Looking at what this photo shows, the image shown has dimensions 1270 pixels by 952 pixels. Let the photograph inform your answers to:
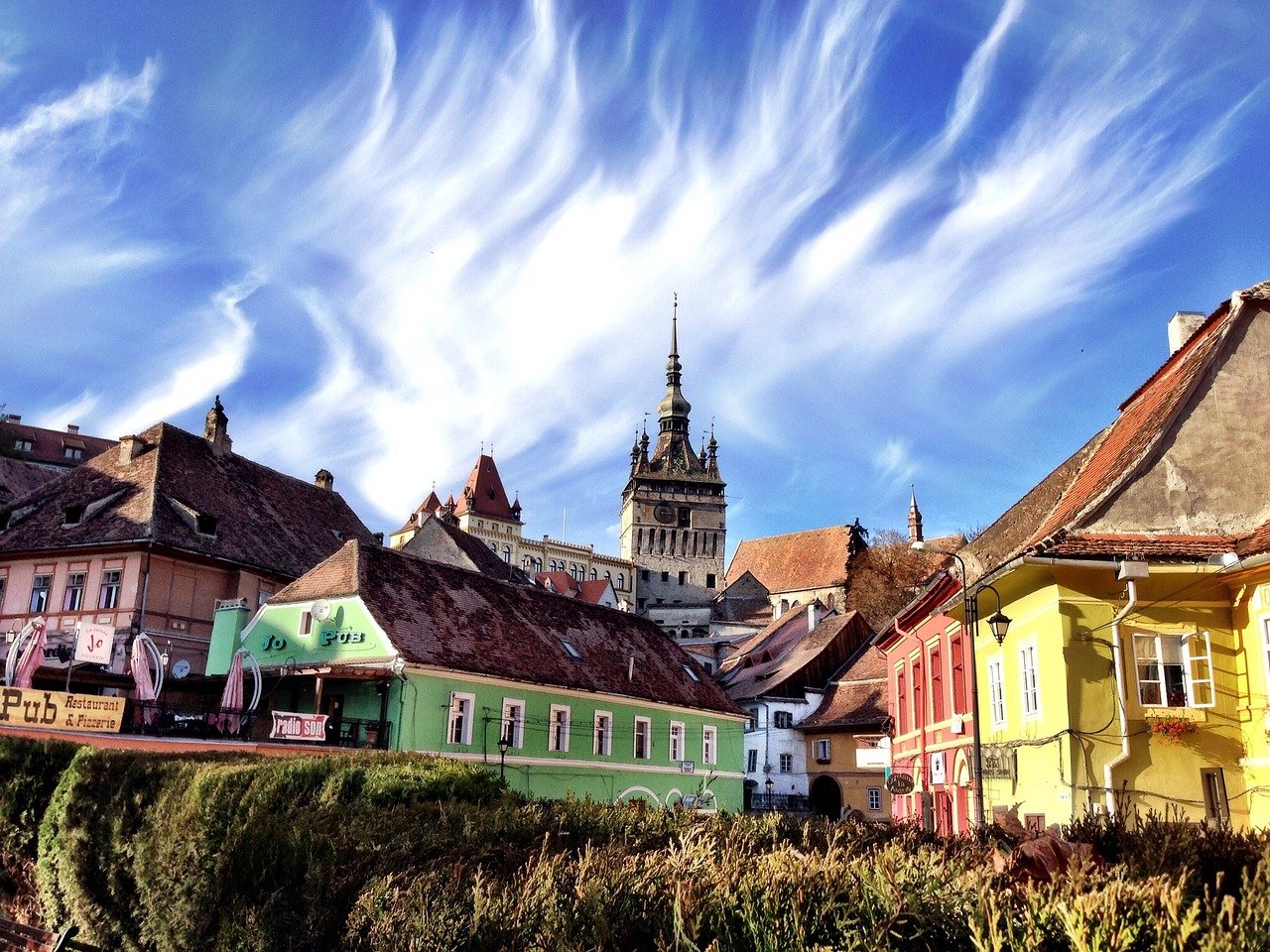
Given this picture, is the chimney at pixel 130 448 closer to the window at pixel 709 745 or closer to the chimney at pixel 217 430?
the chimney at pixel 217 430

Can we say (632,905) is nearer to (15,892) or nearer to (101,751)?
(101,751)

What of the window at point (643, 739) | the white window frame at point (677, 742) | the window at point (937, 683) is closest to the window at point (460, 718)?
the window at point (643, 739)

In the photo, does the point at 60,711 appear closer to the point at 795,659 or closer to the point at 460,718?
the point at 460,718

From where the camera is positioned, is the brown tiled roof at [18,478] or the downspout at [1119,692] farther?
the brown tiled roof at [18,478]

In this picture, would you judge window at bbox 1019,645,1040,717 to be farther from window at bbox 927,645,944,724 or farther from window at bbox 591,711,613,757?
window at bbox 591,711,613,757

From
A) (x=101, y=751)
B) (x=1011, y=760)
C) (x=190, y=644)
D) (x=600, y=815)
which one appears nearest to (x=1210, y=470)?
(x=1011, y=760)

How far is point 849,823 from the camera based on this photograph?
951cm

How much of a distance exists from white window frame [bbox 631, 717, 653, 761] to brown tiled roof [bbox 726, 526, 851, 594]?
65345 mm

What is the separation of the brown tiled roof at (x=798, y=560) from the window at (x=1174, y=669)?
83209mm

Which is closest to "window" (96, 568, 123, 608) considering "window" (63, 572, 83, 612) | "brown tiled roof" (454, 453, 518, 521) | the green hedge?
"window" (63, 572, 83, 612)

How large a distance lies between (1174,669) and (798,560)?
89952mm

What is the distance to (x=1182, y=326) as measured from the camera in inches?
824

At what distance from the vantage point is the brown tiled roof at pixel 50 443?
97750 millimetres

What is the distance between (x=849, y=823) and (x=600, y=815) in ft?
7.52
